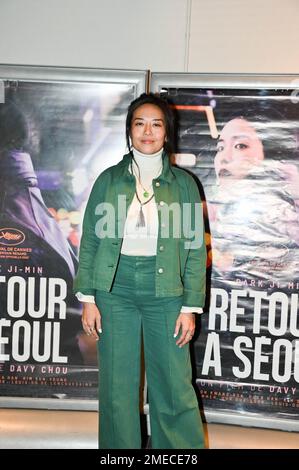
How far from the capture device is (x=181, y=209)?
175cm

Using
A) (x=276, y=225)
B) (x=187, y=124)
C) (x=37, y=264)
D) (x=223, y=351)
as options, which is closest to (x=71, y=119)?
(x=187, y=124)

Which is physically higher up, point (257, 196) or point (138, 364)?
point (257, 196)

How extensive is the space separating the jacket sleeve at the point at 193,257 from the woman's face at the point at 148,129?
0.65ft

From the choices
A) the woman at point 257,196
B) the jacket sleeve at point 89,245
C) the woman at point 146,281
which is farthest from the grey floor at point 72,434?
the jacket sleeve at point 89,245

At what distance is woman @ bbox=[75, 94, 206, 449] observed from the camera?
168 centimetres

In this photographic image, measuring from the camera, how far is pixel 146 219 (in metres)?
1.70

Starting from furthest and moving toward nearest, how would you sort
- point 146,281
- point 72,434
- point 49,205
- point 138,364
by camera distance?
point 49,205 < point 72,434 < point 138,364 < point 146,281

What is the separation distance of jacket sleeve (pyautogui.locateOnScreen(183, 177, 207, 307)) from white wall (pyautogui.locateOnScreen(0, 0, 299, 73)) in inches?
32.4

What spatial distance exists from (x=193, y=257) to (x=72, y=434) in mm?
1057

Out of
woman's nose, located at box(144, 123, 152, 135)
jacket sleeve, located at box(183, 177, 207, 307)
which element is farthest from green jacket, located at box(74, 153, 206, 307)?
woman's nose, located at box(144, 123, 152, 135)

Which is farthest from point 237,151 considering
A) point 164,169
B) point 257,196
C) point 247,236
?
point 164,169

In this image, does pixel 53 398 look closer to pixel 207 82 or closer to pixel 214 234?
pixel 214 234

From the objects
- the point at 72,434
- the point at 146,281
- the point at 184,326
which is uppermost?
the point at 146,281

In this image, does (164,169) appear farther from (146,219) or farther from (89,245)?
(89,245)
